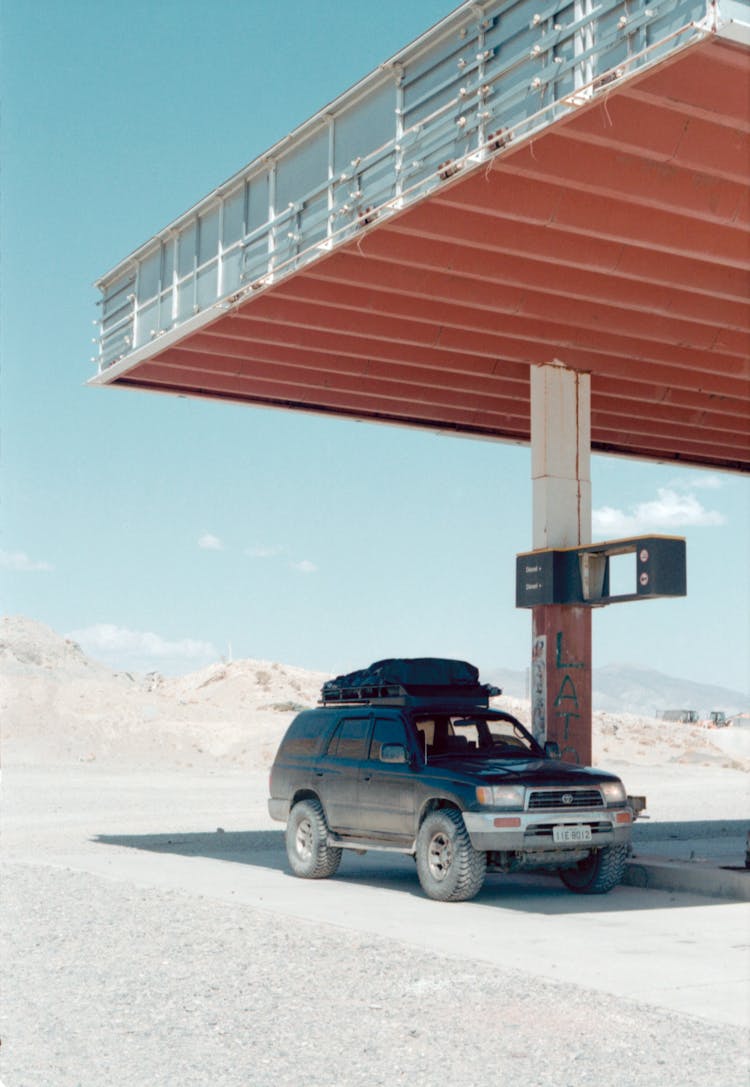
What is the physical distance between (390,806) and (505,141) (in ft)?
22.6

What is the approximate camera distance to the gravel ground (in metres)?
6.89

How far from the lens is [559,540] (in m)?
19.8

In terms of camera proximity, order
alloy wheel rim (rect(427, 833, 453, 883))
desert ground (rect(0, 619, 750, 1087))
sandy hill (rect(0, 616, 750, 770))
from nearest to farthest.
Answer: desert ground (rect(0, 619, 750, 1087))
alloy wheel rim (rect(427, 833, 453, 883))
sandy hill (rect(0, 616, 750, 770))

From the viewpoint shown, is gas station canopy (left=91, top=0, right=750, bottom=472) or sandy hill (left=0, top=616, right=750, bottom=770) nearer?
gas station canopy (left=91, top=0, right=750, bottom=472)

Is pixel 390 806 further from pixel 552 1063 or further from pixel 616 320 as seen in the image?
pixel 616 320

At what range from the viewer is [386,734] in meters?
14.9

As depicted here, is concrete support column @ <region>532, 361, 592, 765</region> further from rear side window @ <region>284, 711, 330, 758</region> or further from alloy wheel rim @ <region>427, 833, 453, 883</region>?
alloy wheel rim @ <region>427, 833, 453, 883</region>

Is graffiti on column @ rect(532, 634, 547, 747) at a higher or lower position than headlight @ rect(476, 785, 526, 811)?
higher

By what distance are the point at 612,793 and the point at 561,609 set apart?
18.9 feet

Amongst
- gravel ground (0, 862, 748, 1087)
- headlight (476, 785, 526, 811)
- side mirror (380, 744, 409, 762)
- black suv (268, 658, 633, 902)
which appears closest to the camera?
gravel ground (0, 862, 748, 1087)

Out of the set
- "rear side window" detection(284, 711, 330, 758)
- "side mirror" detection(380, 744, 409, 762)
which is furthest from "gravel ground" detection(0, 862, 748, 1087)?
"rear side window" detection(284, 711, 330, 758)

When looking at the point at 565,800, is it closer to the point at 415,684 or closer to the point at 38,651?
the point at 415,684

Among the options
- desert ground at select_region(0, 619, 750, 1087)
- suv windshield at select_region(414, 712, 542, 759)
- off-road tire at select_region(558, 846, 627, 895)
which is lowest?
desert ground at select_region(0, 619, 750, 1087)

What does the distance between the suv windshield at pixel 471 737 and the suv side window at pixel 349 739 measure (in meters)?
0.75
